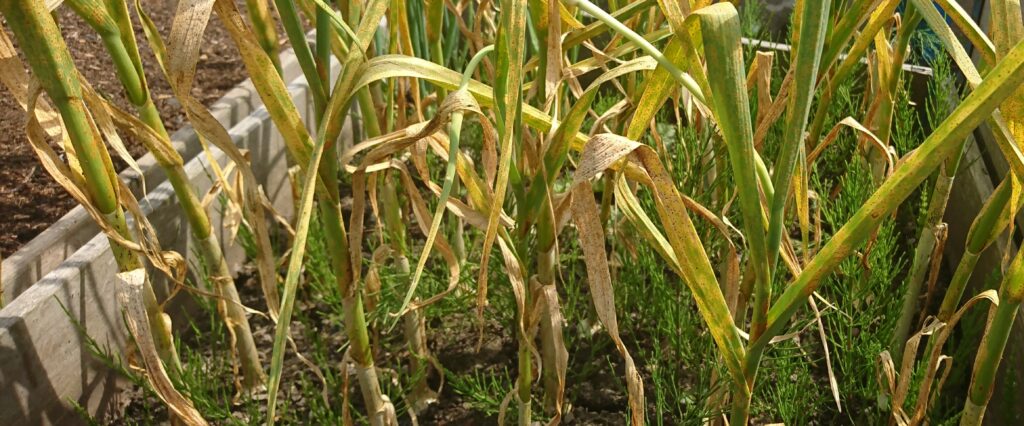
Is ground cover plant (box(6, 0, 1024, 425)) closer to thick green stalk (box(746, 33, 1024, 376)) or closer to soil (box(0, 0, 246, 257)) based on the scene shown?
thick green stalk (box(746, 33, 1024, 376))

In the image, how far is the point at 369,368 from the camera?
4.05 feet

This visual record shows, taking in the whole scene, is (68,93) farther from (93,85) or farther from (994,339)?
(93,85)

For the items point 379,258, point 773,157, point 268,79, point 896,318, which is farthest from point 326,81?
point 773,157

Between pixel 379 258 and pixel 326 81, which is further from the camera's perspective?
pixel 379 258

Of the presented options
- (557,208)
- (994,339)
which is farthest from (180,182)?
(994,339)

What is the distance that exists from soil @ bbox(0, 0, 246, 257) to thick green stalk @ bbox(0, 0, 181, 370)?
0.72 m

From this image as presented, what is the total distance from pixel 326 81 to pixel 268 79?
0.06 m

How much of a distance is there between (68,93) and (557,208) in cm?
53

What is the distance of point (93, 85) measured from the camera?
232cm

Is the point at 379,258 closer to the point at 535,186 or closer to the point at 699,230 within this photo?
the point at 535,186

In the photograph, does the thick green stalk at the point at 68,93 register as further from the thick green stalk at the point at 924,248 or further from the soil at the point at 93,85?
the thick green stalk at the point at 924,248

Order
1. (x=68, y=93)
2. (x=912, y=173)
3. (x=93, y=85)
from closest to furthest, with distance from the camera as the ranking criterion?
Result: 1. (x=912, y=173)
2. (x=68, y=93)
3. (x=93, y=85)

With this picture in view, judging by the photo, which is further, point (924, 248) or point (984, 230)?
point (924, 248)

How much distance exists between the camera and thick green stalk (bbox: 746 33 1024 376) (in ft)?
2.34
